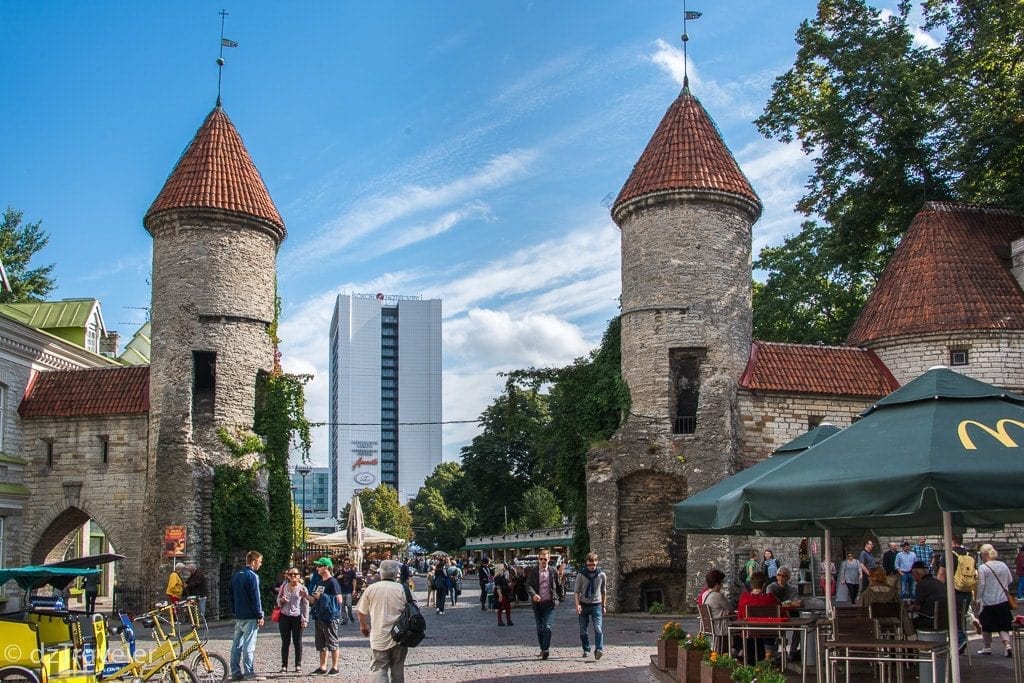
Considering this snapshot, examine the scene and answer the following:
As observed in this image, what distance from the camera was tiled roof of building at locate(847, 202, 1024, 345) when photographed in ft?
90.6

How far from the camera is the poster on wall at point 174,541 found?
25766mm

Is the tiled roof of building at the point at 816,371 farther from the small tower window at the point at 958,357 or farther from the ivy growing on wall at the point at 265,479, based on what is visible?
the ivy growing on wall at the point at 265,479

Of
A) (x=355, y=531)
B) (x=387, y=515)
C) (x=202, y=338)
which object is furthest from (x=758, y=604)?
(x=387, y=515)

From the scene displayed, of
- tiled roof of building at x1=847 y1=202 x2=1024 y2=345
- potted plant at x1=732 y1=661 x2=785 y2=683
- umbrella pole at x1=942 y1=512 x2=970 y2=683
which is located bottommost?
potted plant at x1=732 y1=661 x2=785 y2=683

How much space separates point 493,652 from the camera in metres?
17.7

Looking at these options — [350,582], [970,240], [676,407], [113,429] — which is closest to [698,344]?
[676,407]

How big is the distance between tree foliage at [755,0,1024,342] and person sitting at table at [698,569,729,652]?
2142cm

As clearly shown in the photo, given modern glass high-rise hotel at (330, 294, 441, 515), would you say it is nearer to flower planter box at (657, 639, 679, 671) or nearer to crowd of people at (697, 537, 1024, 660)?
crowd of people at (697, 537, 1024, 660)

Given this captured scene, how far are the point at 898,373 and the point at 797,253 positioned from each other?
9630 mm

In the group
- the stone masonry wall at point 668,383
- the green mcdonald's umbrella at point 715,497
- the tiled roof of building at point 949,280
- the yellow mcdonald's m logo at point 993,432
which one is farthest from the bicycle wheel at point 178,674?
the tiled roof of building at point 949,280

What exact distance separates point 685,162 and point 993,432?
20.9m

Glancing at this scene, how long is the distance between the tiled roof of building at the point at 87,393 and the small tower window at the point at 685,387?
14.1 m

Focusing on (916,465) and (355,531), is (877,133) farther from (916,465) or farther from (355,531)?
(916,465)

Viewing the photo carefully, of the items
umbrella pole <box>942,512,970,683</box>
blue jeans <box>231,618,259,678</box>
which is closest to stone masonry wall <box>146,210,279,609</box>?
blue jeans <box>231,618,259,678</box>
